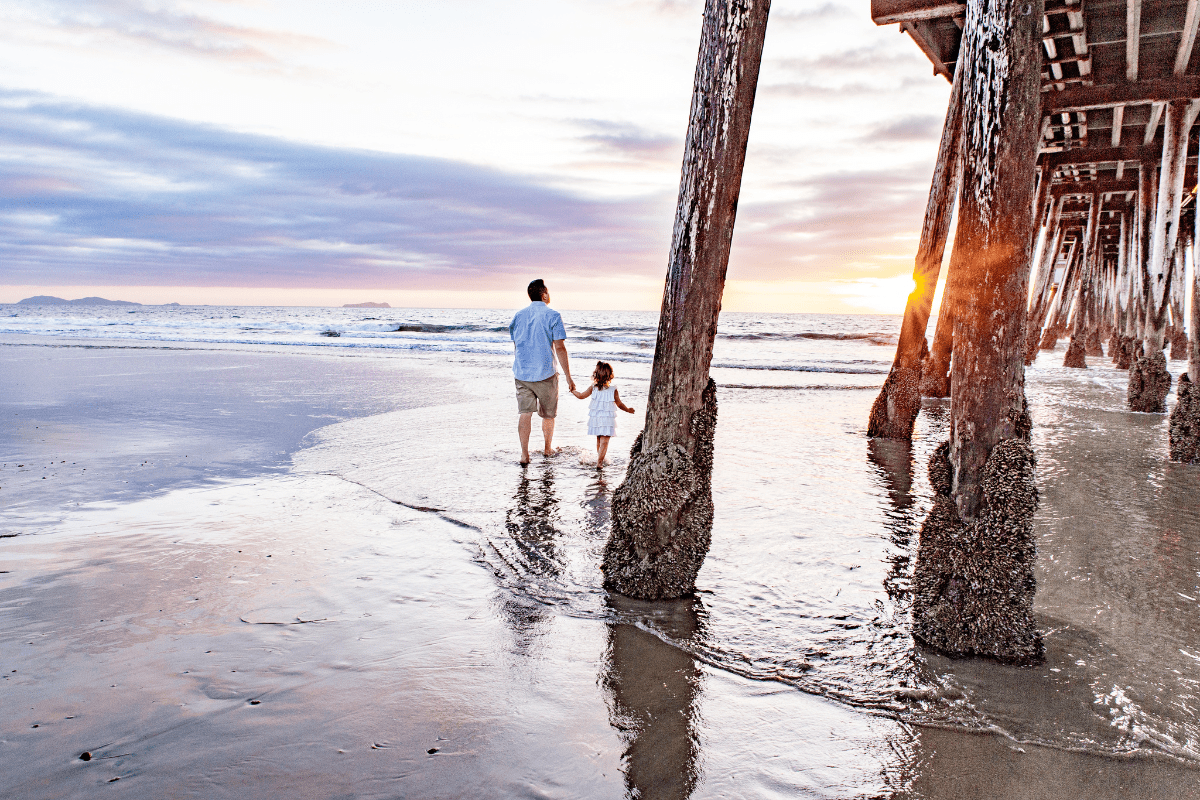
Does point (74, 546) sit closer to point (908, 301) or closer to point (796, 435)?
point (796, 435)

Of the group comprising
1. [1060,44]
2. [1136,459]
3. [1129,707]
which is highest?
[1060,44]

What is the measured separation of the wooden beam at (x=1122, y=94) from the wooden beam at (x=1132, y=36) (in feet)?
0.54

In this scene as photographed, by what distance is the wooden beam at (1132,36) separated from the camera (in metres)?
7.05

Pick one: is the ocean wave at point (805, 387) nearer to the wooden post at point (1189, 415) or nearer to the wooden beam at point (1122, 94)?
the wooden beam at point (1122, 94)

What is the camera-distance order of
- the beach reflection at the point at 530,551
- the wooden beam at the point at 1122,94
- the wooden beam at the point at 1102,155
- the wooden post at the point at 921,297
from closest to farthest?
the beach reflection at the point at 530,551
the wooden post at the point at 921,297
the wooden beam at the point at 1122,94
the wooden beam at the point at 1102,155

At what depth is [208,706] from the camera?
2438 millimetres

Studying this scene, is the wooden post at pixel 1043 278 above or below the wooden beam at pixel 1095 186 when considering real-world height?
below

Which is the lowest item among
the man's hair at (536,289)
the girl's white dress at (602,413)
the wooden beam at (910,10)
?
the girl's white dress at (602,413)

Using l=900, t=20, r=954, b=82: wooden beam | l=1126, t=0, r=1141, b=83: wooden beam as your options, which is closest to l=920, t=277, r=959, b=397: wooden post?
l=900, t=20, r=954, b=82: wooden beam

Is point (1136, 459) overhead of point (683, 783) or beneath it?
overhead

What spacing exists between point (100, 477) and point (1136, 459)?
9618 millimetres

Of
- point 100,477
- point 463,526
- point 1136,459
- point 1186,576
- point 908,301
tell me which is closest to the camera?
point 1186,576

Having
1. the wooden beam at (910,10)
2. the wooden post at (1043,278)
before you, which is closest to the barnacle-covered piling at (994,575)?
the wooden beam at (910,10)

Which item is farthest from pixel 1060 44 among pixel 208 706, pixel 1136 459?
pixel 208 706
